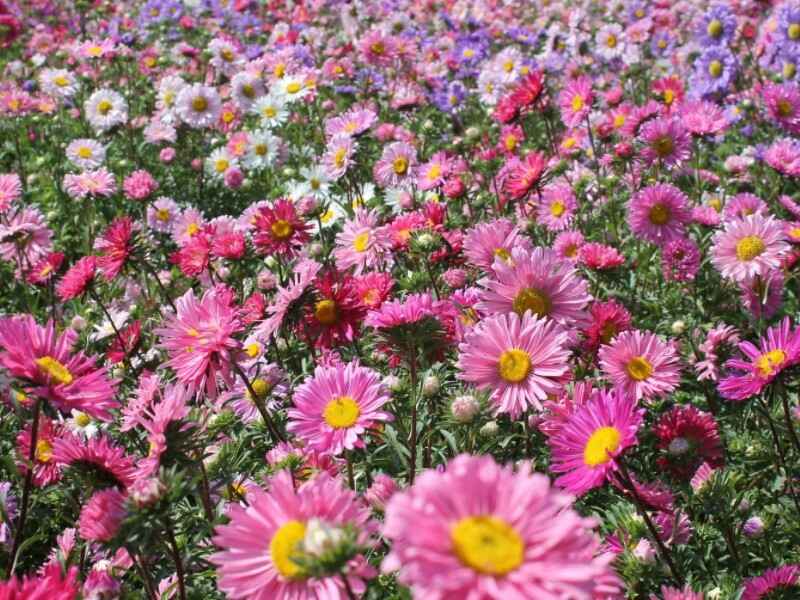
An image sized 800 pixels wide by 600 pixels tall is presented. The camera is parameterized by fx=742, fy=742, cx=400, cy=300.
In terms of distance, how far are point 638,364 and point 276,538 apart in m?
1.39

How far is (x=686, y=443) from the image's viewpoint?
2.01m

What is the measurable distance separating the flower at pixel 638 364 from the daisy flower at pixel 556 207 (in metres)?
1.58

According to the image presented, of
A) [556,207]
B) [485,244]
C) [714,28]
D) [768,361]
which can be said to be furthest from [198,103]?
[768,361]

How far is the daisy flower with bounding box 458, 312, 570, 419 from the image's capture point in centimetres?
171

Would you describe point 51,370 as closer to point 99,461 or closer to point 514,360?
point 99,461

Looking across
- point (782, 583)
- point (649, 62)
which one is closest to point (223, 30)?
point (649, 62)

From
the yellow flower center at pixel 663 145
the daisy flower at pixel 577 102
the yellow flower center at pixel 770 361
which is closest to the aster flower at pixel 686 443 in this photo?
the yellow flower center at pixel 770 361

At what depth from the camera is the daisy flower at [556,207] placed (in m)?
3.67

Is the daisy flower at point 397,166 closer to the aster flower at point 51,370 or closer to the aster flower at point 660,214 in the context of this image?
the aster flower at point 660,214

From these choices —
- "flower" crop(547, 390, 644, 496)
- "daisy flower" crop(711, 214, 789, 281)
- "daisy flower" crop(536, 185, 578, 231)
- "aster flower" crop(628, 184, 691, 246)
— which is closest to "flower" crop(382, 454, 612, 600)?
"flower" crop(547, 390, 644, 496)

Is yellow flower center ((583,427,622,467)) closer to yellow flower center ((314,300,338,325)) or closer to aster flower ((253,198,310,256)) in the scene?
yellow flower center ((314,300,338,325))

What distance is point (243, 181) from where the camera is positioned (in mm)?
5297

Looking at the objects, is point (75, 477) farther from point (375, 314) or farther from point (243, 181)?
point (243, 181)

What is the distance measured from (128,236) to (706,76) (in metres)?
4.88
